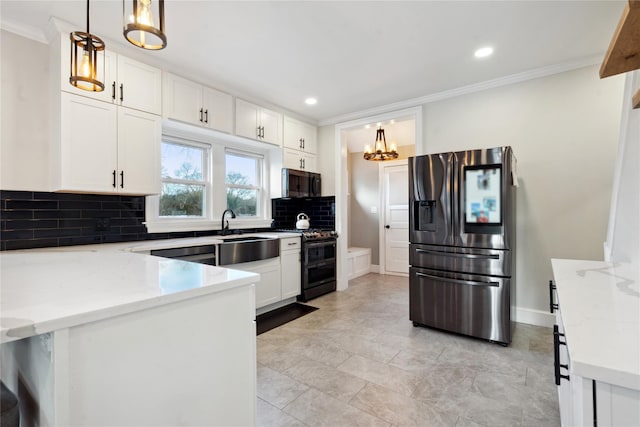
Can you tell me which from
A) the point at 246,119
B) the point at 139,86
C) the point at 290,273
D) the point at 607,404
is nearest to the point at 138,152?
the point at 139,86

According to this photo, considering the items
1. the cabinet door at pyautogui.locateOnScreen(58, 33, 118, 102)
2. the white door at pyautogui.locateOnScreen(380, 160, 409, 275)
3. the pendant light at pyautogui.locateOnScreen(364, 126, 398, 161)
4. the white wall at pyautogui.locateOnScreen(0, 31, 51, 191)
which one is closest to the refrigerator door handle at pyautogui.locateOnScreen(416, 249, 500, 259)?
the pendant light at pyautogui.locateOnScreen(364, 126, 398, 161)

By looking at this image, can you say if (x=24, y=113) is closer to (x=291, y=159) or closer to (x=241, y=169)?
(x=241, y=169)

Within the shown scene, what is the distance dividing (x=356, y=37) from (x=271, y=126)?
177cm

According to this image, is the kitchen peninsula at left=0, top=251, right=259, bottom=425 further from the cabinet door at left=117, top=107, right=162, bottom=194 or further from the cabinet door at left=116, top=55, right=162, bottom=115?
the cabinet door at left=116, top=55, right=162, bottom=115

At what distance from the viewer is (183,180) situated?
3.39 metres

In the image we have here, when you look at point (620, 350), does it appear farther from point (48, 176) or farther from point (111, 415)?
point (48, 176)

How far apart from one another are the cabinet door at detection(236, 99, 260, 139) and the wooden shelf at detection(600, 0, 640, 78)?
325 centimetres

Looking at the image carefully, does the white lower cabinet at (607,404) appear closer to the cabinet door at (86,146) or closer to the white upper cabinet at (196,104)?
the cabinet door at (86,146)

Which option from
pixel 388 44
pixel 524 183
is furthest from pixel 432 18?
pixel 524 183

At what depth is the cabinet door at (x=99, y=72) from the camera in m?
2.21

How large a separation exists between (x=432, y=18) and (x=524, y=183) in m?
1.98

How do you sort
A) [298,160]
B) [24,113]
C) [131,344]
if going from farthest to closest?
[298,160]
[24,113]
[131,344]

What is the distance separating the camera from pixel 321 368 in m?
2.27

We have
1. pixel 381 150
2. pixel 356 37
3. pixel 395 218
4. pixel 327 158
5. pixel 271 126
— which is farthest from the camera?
pixel 395 218
